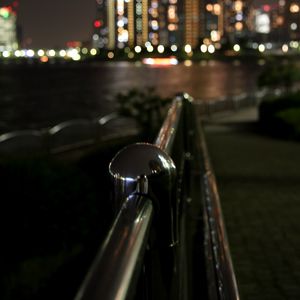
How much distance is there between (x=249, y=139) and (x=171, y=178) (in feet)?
38.5

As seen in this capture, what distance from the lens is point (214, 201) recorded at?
14.7 ft

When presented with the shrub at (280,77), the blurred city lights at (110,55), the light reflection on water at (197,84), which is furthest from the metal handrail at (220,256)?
the blurred city lights at (110,55)

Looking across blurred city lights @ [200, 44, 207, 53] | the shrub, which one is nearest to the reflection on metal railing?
the shrub

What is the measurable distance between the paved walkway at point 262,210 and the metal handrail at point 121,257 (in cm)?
244

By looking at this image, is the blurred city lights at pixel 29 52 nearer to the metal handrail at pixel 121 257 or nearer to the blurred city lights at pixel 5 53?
the blurred city lights at pixel 5 53

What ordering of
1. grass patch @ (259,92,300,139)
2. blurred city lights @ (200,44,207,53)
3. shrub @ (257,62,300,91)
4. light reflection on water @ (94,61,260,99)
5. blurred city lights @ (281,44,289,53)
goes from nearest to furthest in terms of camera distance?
grass patch @ (259,92,300,139) < shrub @ (257,62,300,91) < light reflection on water @ (94,61,260,99) < blurred city lights @ (281,44,289,53) < blurred city lights @ (200,44,207,53)

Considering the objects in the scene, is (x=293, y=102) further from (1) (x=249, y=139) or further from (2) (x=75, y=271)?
(2) (x=75, y=271)

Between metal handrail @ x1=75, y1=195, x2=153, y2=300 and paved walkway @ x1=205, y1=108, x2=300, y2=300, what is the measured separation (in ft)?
8.02

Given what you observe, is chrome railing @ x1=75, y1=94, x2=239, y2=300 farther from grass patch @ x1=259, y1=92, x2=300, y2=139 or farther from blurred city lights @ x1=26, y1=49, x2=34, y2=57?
blurred city lights @ x1=26, y1=49, x2=34, y2=57

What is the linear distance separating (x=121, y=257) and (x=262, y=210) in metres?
5.38

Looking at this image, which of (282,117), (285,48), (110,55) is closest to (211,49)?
(285,48)

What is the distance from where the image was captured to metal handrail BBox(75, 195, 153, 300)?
37.3 inches

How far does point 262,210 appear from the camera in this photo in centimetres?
634

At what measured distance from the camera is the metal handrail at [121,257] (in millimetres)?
948
